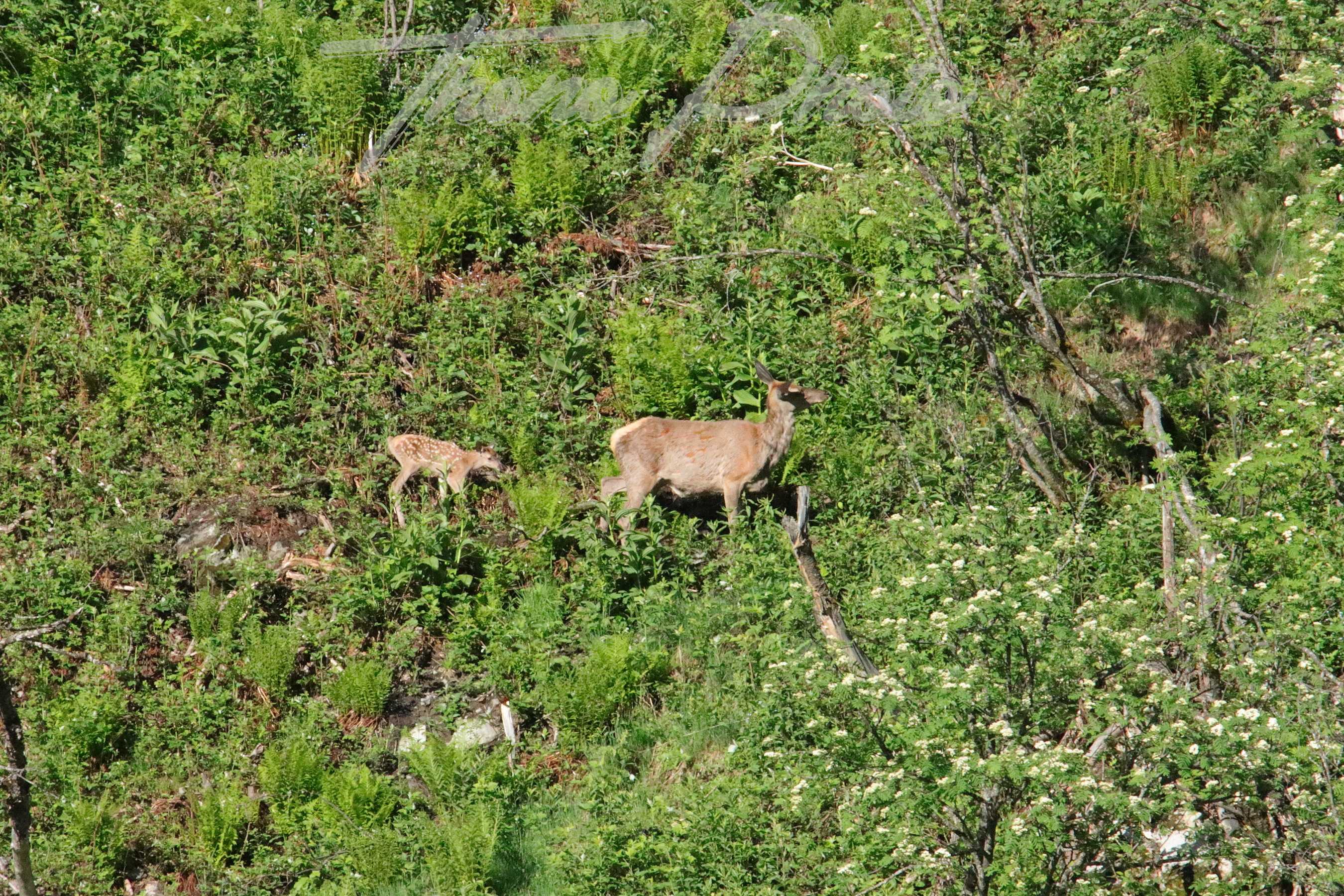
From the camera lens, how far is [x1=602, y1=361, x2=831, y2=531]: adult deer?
413 inches

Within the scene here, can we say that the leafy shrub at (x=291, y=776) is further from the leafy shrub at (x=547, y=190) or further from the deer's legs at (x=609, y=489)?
the leafy shrub at (x=547, y=190)

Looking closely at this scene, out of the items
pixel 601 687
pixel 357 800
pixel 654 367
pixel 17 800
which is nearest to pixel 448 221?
pixel 654 367

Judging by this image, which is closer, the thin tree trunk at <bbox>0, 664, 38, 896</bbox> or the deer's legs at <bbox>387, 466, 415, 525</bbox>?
the thin tree trunk at <bbox>0, 664, 38, 896</bbox>

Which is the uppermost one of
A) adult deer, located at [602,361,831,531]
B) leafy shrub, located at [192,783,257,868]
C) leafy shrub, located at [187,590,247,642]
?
adult deer, located at [602,361,831,531]

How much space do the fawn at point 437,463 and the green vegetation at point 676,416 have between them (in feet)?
0.46

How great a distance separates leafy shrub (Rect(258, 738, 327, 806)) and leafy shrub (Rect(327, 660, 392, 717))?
53 cm

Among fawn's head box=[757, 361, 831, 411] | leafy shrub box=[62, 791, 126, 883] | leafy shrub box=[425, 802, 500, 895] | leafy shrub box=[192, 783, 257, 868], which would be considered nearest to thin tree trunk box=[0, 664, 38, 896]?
leafy shrub box=[62, 791, 126, 883]

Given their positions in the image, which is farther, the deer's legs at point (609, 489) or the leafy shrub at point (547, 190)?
the leafy shrub at point (547, 190)

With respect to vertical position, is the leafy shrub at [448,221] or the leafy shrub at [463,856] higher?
the leafy shrub at [448,221]

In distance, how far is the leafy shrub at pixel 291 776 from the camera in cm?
915

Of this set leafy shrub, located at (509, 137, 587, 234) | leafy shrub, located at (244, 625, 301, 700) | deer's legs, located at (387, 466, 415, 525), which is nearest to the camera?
leafy shrub, located at (244, 625, 301, 700)

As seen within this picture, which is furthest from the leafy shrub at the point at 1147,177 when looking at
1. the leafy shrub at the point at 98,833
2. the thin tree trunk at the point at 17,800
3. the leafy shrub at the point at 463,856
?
the thin tree trunk at the point at 17,800

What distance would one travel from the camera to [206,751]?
31.3ft

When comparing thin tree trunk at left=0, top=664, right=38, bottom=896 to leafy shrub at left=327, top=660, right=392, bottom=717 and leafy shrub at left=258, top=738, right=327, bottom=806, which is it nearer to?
leafy shrub at left=258, top=738, right=327, bottom=806
